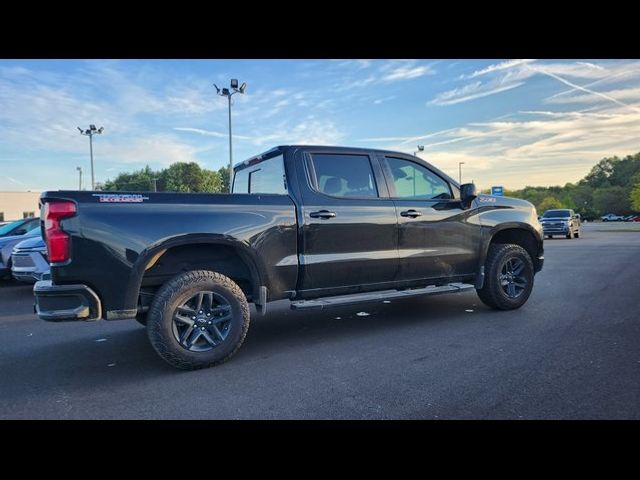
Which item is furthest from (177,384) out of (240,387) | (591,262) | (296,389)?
(591,262)

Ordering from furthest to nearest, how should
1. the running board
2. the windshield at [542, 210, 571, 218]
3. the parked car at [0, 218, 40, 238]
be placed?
the windshield at [542, 210, 571, 218]
the parked car at [0, 218, 40, 238]
the running board

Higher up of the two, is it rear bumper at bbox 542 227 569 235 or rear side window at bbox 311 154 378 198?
rear side window at bbox 311 154 378 198

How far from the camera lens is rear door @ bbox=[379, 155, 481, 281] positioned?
197 inches

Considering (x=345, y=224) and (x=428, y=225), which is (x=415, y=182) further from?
(x=345, y=224)

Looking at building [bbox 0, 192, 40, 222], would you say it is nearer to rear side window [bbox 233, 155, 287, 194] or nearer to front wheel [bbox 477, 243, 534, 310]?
rear side window [bbox 233, 155, 287, 194]

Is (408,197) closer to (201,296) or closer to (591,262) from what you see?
(201,296)

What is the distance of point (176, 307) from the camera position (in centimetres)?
373

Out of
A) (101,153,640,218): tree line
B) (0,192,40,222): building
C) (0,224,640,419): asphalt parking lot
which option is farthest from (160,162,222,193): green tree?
(0,224,640,419): asphalt parking lot

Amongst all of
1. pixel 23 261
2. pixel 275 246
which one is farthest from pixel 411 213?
pixel 23 261

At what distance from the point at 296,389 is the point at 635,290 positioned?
6606mm

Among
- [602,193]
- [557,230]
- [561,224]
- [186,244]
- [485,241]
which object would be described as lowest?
[557,230]

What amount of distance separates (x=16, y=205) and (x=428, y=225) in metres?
68.5

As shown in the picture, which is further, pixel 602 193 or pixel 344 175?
pixel 602 193

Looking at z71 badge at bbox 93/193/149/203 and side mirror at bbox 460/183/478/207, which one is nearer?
z71 badge at bbox 93/193/149/203
